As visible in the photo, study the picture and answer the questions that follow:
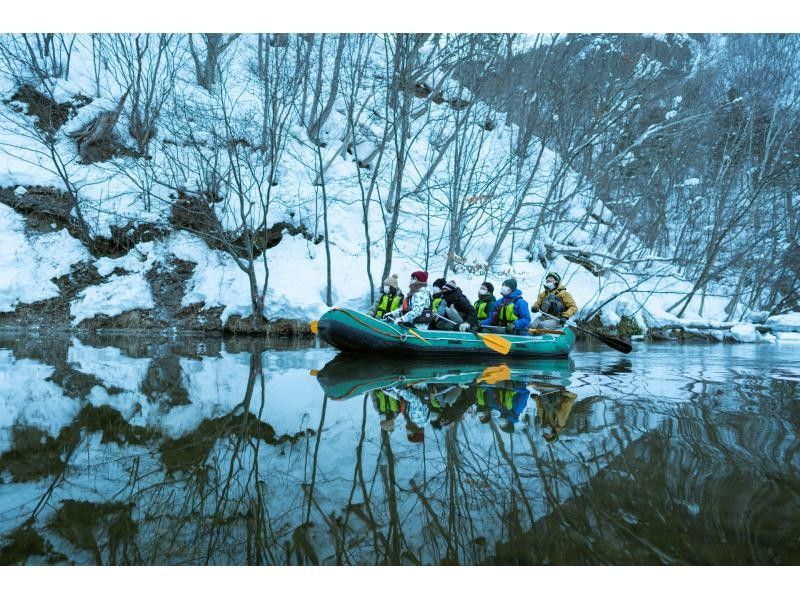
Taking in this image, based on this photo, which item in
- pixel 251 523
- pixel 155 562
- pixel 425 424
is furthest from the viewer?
pixel 425 424

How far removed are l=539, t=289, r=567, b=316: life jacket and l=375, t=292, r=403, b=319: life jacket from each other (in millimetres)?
2883

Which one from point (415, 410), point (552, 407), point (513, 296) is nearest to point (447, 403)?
point (415, 410)

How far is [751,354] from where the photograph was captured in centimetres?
1168

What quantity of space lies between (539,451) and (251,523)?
193 centimetres

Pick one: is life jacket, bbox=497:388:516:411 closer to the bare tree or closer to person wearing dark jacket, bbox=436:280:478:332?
person wearing dark jacket, bbox=436:280:478:332

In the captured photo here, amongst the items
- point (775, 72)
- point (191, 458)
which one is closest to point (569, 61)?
point (775, 72)

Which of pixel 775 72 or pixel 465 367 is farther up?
pixel 775 72

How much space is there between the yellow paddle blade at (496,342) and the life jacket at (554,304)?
1.93 meters

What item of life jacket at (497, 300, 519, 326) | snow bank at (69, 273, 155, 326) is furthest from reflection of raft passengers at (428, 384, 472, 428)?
snow bank at (69, 273, 155, 326)

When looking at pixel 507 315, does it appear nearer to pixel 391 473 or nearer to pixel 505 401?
pixel 505 401

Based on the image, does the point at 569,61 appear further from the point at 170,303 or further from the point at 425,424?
the point at 425,424

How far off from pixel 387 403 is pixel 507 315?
490cm

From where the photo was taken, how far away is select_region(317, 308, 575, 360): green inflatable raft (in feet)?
29.0

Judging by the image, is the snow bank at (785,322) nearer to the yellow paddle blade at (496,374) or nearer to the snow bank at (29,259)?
the yellow paddle blade at (496,374)
